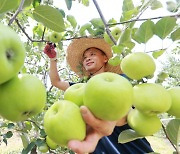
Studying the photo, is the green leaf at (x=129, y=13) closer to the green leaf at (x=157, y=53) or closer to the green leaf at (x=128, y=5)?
the green leaf at (x=128, y=5)

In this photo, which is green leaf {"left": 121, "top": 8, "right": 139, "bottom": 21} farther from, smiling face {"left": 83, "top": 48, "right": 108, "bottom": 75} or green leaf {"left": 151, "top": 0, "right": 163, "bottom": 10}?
smiling face {"left": 83, "top": 48, "right": 108, "bottom": 75}

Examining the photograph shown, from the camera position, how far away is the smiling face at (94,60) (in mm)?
1915

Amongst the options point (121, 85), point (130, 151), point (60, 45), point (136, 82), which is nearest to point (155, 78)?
point (136, 82)

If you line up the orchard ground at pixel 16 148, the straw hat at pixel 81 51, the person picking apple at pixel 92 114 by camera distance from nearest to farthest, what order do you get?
the person picking apple at pixel 92 114, the straw hat at pixel 81 51, the orchard ground at pixel 16 148

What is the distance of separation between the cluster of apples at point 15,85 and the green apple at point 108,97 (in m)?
0.11

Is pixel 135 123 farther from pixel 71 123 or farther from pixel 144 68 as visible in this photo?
pixel 71 123

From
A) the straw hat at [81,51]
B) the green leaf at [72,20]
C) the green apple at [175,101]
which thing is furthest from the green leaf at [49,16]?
the straw hat at [81,51]

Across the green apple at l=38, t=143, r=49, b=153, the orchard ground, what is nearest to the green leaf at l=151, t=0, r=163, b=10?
the green apple at l=38, t=143, r=49, b=153

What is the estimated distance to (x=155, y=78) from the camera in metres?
0.80

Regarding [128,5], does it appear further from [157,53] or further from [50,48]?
[50,48]

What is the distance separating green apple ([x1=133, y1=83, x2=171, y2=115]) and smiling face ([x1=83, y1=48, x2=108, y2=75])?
46.6 inches

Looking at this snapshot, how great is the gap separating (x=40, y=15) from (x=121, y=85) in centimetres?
42

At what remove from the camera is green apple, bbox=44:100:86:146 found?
1.89 feet

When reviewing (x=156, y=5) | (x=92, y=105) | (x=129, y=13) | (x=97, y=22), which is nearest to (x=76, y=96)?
(x=92, y=105)
